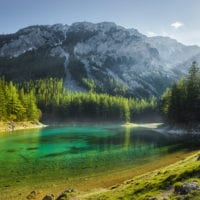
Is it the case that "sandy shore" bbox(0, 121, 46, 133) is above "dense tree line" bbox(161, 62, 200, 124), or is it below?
below

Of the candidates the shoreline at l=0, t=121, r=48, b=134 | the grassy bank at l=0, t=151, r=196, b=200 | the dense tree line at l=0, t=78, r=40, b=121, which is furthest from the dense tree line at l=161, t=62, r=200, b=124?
the grassy bank at l=0, t=151, r=196, b=200

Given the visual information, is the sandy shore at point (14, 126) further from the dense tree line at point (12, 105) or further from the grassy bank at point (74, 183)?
the grassy bank at point (74, 183)

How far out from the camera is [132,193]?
944 inches

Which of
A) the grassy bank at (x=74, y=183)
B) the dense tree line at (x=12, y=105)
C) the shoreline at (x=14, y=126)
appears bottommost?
the shoreline at (x=14, y=126)

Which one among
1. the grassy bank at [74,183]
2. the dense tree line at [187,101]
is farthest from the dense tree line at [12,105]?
the grassy bank at [74,183]

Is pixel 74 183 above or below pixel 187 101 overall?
below

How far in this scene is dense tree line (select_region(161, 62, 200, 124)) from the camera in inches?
4510

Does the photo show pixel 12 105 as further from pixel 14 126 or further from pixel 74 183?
pixel 74 183

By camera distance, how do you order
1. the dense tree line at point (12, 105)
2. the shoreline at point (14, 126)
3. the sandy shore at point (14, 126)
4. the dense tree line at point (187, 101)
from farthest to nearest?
the dense tree line at point (12, 105) → the sandy shore at point (14, 126) → the dense tree line at point (187, 101) → the shoreline at point (14, 126)

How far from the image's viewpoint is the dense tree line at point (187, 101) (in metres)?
115

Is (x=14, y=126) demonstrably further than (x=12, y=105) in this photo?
No

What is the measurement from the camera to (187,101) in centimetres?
11712

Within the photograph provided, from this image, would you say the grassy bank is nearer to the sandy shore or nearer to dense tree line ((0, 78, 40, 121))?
the sandy shore

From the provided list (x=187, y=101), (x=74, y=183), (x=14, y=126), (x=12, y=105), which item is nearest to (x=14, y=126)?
(x=14, y=126)
